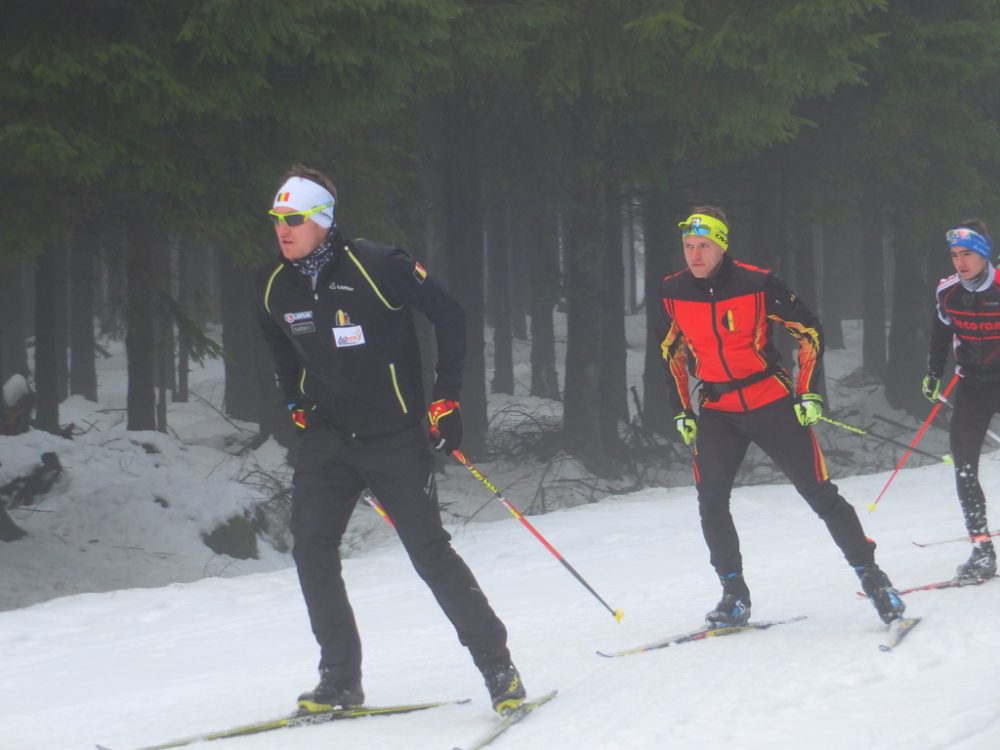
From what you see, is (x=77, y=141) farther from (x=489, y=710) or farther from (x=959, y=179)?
(x=959, y=179)

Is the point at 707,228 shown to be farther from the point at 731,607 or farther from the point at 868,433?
the point at 868,433

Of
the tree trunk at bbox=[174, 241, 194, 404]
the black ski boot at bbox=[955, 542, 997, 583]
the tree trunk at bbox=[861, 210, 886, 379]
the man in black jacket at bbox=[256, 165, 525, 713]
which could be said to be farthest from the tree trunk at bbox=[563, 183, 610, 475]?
the tree trunk at bbox=[861, 210, 886, 379]

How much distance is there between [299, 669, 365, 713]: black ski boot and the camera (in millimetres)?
5289

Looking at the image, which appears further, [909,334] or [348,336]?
[909,334]

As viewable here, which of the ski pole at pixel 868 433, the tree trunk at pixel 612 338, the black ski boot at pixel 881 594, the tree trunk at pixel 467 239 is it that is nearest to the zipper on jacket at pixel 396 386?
the black ski boot at pixel 881 594

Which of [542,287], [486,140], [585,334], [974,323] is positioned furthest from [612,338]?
[974,323]

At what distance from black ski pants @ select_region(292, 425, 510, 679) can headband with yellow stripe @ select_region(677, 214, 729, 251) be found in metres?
1.89

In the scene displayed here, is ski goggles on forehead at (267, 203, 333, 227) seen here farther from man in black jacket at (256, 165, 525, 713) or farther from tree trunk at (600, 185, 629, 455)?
tree trunk at (600, 185, 629, 455)

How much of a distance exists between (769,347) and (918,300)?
738 inches

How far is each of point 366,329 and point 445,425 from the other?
1.61 feet

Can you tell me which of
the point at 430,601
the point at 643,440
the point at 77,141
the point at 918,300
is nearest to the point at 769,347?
the point at 430,601

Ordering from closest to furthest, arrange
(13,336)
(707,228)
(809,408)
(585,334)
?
(809,408)
(707,228)
(585,334)
(13,336)

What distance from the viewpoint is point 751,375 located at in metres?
6.36

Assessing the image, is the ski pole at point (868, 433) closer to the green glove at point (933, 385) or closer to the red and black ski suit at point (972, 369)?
the green glove at point (933, 385)
